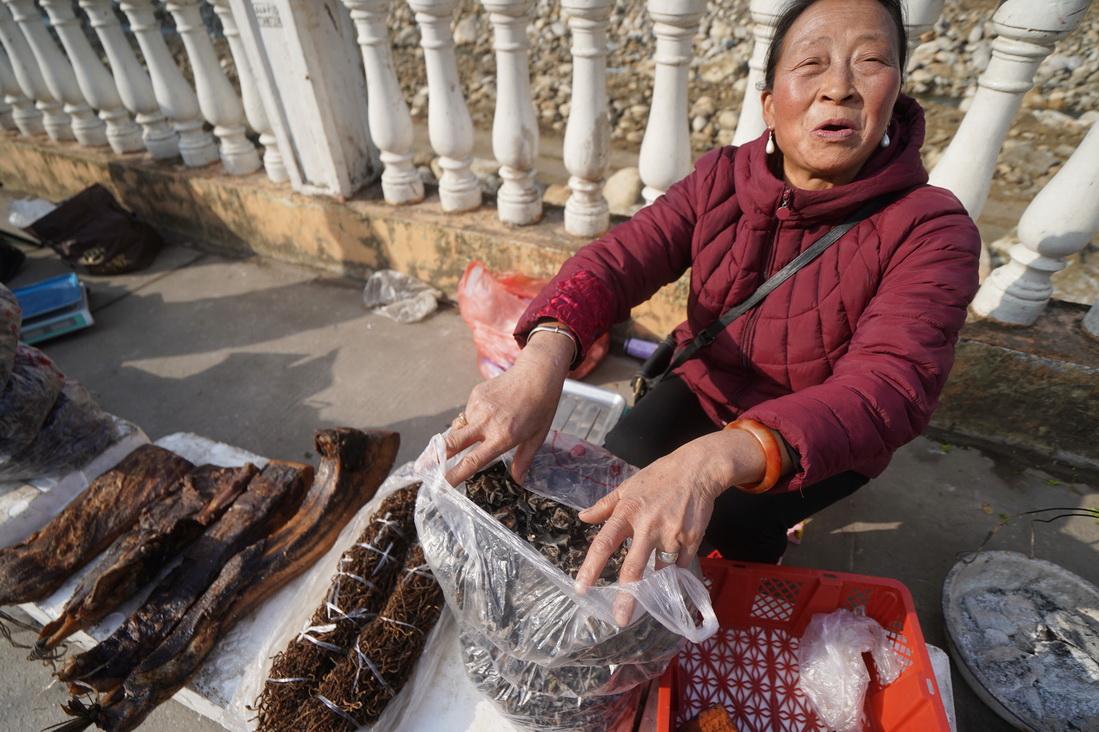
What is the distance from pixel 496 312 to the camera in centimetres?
277

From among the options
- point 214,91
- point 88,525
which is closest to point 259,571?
point 88,525

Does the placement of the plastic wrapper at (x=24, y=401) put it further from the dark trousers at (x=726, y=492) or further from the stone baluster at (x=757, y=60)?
the stone baluster at (x=757, y=60)

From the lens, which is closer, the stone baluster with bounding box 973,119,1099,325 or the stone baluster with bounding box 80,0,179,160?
the stone baluster with bounding box 973,119,1099,325

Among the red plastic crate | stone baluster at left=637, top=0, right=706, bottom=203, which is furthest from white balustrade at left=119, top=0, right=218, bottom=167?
the red plastic crate

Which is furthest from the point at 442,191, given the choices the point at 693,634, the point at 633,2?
the point at 633,2

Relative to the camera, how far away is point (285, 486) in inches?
74.8

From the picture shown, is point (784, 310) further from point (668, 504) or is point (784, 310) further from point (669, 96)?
point (669, 96)

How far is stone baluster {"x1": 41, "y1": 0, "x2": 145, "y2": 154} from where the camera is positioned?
150 inches

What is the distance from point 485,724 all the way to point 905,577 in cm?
157

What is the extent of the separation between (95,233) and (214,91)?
4.10 feet

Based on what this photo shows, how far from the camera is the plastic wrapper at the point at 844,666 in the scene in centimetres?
147

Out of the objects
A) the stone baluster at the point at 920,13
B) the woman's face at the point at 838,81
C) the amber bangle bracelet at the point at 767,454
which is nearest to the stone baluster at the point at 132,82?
the woman's face at the point at 838,81

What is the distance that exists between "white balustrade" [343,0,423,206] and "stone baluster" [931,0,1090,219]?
249cm

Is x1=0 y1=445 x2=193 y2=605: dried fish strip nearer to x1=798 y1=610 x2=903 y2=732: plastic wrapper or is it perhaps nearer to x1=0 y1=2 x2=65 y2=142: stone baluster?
x1=798 y1=610 x2=903 y2=732: plastic wrapper
